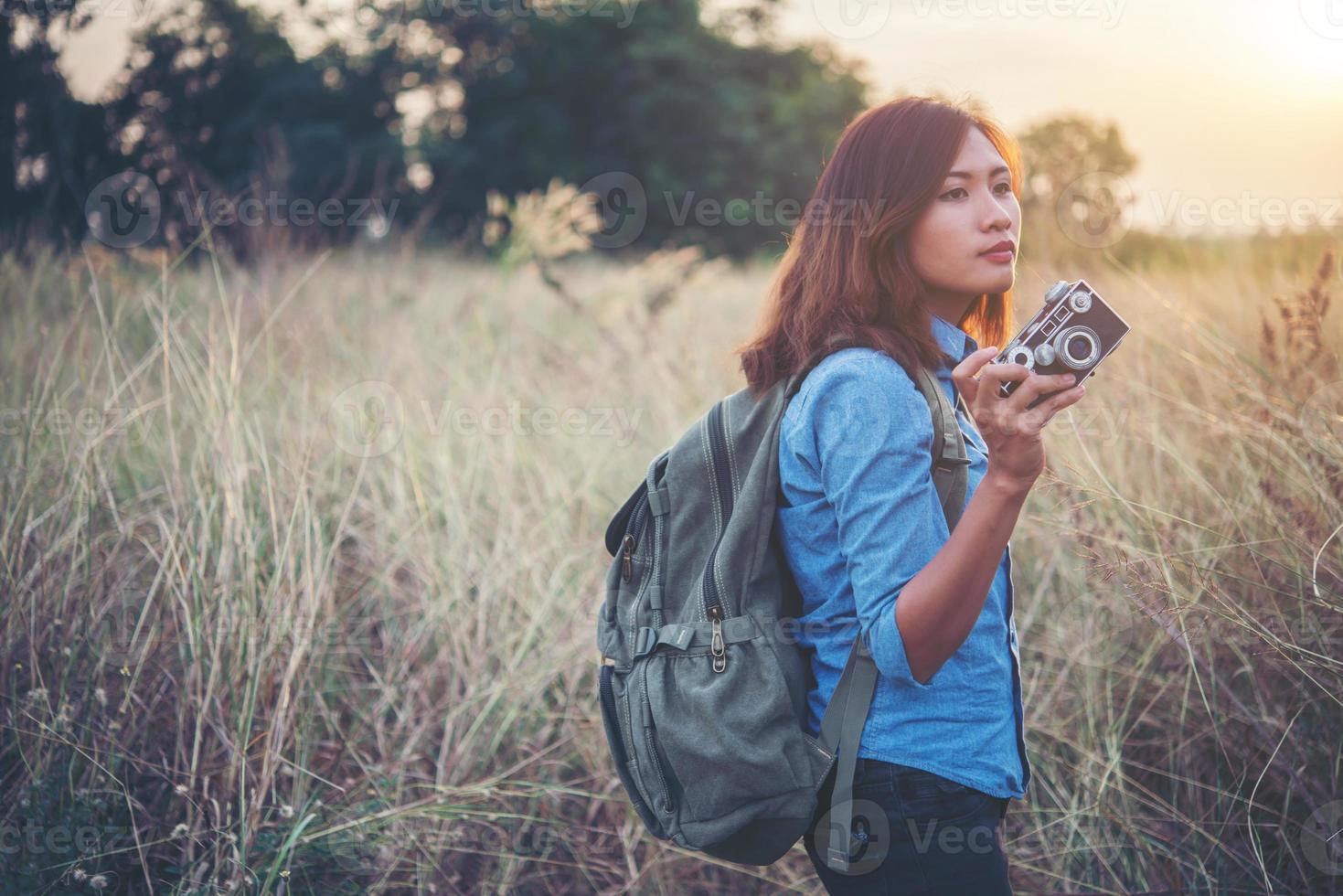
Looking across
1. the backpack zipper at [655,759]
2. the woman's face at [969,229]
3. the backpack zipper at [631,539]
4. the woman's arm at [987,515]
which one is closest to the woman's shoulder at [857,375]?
the woman's arm at [987,515]

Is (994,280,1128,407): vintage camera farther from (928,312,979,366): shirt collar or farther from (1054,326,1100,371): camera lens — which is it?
(928,312,979,366): shirt collar

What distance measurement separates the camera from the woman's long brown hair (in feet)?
4.40

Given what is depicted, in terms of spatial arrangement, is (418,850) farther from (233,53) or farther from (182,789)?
(233,53)

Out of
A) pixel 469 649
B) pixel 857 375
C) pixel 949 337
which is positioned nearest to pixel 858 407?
pixel 857 375

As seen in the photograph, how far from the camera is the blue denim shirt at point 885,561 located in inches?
44.4

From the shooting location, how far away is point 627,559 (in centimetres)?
147

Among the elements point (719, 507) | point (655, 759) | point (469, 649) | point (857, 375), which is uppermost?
point (857, 375)

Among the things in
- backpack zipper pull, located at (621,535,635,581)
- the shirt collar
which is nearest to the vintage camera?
the shirt collar

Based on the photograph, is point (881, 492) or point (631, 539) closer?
point (881, 492)

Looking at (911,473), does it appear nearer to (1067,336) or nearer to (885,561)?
(885,561)

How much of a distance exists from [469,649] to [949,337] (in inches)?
66.9

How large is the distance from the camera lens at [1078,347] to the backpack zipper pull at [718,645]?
0.58m

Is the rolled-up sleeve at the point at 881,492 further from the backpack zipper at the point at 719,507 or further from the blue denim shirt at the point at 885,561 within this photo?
the backpack zipper at the point at 719,507

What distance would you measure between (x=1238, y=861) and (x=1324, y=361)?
136 cm
